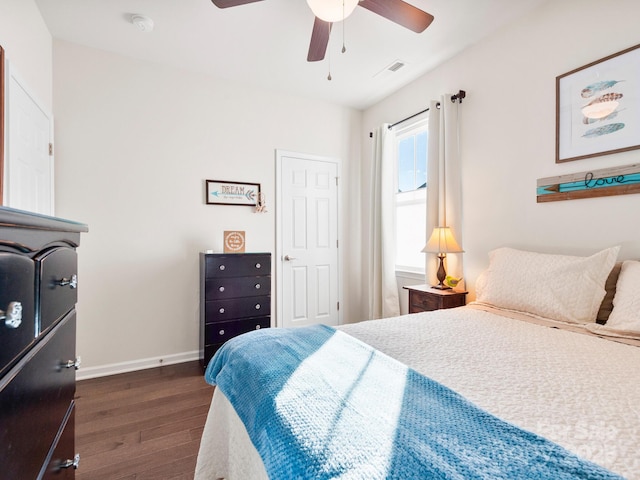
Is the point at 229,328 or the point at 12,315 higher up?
the point at 12,315

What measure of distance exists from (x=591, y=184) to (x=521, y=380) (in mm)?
1653

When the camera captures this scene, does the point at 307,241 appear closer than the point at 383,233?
No

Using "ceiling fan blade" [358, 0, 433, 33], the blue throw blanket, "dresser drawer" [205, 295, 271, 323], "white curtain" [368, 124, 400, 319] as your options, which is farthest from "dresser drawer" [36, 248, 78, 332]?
"white curtain" [368, 124, 400, 319]

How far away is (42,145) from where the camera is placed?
2412mm

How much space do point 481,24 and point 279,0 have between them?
1.59 m

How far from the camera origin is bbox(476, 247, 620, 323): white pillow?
1.70 meters

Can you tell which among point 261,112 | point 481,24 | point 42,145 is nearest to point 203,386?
point 42,145

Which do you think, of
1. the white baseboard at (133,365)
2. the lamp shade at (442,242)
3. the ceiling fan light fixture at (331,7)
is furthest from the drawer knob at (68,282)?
the lamp shade at (442,242)

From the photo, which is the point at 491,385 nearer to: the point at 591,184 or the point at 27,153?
the point at 591,184

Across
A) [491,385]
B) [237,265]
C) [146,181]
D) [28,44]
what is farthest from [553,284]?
[28,44]

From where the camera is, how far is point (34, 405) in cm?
70

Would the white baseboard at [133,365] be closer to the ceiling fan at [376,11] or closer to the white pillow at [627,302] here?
the ceiling fan at [376,11]

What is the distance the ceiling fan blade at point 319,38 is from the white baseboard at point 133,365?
9.59 feet

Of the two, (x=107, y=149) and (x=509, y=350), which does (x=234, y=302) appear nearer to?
(x=107, y=149)
